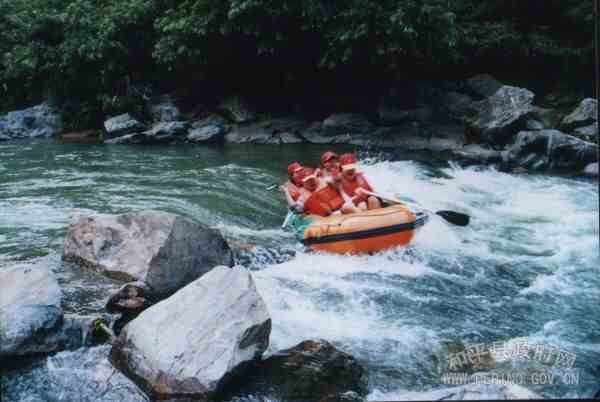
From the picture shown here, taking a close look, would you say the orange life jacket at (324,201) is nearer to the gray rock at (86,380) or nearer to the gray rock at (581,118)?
the gray rock at (86,380)

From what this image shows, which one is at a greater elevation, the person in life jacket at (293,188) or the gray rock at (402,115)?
the person in life jacket at (293,188)

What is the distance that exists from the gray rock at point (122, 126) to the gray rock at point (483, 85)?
28.7 ft

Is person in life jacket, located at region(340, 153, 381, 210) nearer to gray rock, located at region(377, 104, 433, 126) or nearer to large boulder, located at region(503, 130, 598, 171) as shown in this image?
large boulder, located at region(503, 130, 598, 171)

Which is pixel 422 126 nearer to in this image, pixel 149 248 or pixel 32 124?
pixel 149 248

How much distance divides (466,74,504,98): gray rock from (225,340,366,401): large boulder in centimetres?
1143

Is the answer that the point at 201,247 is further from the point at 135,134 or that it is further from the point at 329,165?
the point at 135,134

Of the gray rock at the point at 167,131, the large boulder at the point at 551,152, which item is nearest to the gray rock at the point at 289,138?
the gray rock at the point at 167,131

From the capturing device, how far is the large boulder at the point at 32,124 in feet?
48.0

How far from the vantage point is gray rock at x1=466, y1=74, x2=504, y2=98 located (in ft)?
44.1

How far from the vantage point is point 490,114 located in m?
11.7

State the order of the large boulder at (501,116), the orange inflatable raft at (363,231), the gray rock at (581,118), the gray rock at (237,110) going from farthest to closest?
Result: the gray rock at (237,110), the large boulder at (501,116), the gray rock at (581,118), the orange inflatable raft at (363,231)

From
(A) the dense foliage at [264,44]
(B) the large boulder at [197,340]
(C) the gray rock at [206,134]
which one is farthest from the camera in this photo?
(C) the gray rock at [206,134]

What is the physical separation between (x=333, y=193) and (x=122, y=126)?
9284mm

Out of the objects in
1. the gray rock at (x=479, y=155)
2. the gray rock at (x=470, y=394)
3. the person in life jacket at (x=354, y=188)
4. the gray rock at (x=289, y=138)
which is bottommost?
the gray rock at (x=479, y=155)
